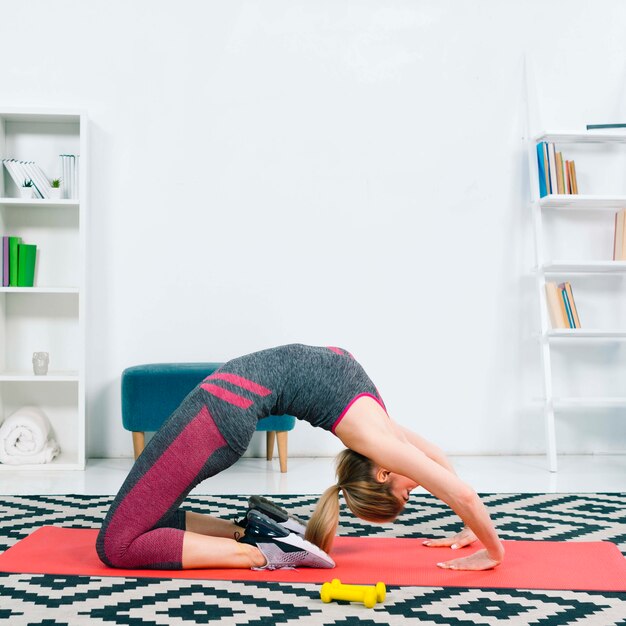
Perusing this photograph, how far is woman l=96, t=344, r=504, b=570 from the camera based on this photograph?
242cm

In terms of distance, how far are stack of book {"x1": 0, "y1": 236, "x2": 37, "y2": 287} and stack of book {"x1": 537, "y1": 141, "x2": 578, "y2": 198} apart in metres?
2.47

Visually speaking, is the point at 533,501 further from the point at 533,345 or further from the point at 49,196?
the point at 49,196

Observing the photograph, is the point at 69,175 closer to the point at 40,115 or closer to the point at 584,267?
the point at 40,115

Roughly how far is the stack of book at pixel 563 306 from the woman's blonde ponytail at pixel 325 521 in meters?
2.31

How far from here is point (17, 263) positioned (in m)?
4.27

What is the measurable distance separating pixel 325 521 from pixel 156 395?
1.77 m

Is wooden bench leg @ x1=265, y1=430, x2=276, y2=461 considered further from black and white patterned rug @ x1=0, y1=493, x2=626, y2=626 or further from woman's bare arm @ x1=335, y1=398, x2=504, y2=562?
woman's bare arm @ x1=335, y1=398, x2=504, y2=562

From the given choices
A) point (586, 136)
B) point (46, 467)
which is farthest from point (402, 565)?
point (586, 136)

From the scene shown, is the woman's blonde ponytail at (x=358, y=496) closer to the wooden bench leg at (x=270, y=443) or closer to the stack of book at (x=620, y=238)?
the wooden bench leg at (x=270, y=443)

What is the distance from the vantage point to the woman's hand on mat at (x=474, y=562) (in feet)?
8.18

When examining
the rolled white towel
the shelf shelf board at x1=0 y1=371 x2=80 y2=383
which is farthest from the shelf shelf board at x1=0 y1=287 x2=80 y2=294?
the rolled white towel

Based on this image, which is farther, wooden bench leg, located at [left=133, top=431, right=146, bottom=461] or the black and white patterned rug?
wooden bench leg, located at [left=133, top=431, right=146, bottom=461]

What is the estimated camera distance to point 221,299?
A: 15.1ft

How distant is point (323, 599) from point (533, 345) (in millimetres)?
2826
